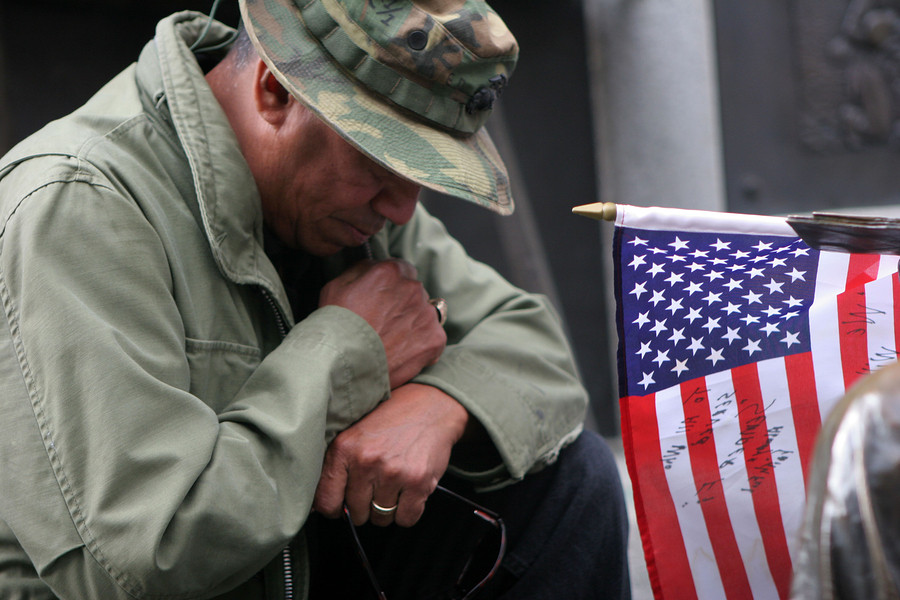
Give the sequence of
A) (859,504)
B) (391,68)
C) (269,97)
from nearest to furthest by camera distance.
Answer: (859,504)
(391,68)
(269,97)

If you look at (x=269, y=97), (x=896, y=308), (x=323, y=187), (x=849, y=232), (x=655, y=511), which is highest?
(x=269, y=97)

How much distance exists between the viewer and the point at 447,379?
172 centimetres

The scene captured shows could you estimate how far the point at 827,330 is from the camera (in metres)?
1.28

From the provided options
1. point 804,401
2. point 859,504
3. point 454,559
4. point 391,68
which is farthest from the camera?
point 454,559

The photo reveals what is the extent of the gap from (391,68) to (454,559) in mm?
992

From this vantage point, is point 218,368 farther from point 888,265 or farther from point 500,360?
point 888,265

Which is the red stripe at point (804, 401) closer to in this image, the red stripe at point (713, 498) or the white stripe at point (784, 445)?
the white stripe at point (784, 445)

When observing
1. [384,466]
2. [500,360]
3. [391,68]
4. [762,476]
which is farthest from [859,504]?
[500,360]

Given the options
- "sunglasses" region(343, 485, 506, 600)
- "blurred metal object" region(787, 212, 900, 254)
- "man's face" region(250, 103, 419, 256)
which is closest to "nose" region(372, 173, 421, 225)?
"man's face" region(250, 103, 419, 256)

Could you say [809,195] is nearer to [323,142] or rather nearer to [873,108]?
[873,108]

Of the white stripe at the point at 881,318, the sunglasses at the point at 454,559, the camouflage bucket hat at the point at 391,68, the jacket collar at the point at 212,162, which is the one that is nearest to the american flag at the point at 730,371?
the white stripe at the point at 881,318

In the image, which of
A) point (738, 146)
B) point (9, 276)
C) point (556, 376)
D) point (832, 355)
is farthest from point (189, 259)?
point (738, 146)

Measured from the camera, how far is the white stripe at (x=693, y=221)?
1.32 m

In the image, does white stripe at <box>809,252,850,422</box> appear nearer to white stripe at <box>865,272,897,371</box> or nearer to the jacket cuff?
white stripe at <box>865,272,897,371</box>
